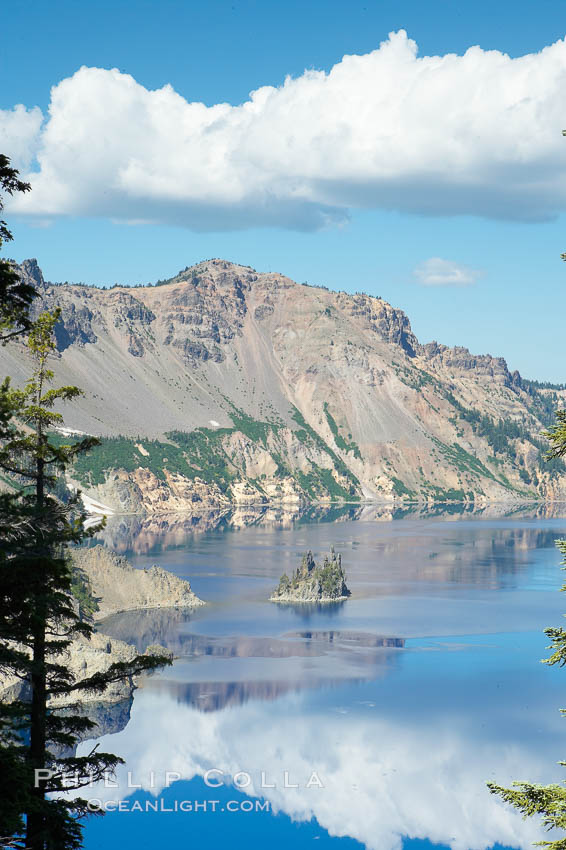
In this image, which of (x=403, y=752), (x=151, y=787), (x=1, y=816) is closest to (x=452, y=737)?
(x=403, y=752)

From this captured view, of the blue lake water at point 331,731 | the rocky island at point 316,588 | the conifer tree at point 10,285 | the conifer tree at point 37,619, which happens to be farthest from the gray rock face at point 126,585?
the conifer tree at point 10,285

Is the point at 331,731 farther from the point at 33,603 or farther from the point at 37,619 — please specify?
the point at 37,619

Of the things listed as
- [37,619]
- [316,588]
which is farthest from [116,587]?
[37,619]

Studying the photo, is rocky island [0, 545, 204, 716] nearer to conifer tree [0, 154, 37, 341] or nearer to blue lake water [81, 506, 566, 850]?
blue lake water [81, 506, 566, 850]

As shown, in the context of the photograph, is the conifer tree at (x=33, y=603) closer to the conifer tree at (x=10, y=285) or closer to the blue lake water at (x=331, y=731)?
the conifer tree at (x=10, y=285)

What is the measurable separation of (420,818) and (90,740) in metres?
32.0

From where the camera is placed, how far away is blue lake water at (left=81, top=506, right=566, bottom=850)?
72500 mm

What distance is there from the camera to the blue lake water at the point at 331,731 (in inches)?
2854

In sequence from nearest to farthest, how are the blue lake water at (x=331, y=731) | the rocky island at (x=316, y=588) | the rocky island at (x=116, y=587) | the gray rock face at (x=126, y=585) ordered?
the blue lake water at (x=331, y=731) < the rocky island at (x=116, y=587) < the gray rock face at (x=126, y=585) < the rocky island at (x=316, y=588)

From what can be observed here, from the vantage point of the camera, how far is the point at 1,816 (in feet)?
62.2

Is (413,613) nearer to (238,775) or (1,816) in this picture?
(238,775)

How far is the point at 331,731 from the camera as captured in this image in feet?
303

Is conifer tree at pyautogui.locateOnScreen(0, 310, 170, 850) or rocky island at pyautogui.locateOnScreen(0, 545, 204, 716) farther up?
conifer tree at pyautogui.locateOnScreen(0, 310, 170, 850)

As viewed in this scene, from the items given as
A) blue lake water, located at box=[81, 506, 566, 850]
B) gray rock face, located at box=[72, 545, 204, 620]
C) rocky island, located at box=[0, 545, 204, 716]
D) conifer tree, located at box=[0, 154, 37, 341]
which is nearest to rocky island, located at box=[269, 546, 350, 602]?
blue lake water, located at box=[81, 506, 566, 850]
